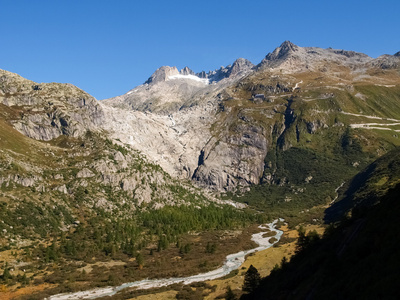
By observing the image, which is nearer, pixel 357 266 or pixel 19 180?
pixel 357 266

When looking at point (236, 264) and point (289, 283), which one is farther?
point (236, 264)

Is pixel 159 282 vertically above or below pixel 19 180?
below

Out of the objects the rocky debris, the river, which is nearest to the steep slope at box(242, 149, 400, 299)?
the river

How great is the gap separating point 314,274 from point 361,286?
16392mm

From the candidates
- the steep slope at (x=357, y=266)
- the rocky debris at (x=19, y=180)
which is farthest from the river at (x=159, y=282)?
the rocky debris at (x=19, y=180)

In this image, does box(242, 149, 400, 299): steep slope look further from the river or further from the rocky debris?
the rocky debris

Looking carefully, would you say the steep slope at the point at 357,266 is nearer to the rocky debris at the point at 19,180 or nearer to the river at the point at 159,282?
the river at the point at 159,282

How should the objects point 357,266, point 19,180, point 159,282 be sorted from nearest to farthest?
point 357,266 < point 159,282 < point 19,180

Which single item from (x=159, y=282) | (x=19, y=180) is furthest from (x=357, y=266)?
(x=19, y=180)

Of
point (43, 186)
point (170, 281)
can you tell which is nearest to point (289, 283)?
point (170, 281)

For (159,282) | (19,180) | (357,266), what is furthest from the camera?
(19,180)

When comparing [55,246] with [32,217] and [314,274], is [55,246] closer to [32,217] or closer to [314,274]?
[32,217]

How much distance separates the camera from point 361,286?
38406 mm

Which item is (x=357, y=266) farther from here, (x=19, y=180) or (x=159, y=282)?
(x=19, y=180)
